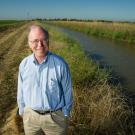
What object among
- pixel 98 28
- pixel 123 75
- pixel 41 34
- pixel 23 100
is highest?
pixel 41 34

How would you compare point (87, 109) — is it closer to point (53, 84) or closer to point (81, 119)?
point (81, 119)

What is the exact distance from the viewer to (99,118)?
562 centimetres

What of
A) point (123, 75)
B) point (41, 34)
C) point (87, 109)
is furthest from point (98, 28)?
point (41, 34)

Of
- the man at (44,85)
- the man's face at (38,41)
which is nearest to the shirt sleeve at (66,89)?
the man at (44,85)

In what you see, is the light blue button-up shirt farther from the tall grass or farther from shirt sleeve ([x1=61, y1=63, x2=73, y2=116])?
the tall grass

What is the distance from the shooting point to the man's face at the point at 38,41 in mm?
3326

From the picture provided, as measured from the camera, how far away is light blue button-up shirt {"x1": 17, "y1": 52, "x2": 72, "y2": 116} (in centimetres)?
339

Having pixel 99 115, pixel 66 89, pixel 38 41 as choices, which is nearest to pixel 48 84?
pixel 66 89

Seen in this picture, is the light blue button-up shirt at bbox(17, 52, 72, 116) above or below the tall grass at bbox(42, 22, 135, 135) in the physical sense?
above

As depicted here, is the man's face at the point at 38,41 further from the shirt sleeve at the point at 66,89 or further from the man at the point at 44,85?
the shirt sleeve at the point at 66,89

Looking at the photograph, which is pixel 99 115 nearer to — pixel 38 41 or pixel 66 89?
pixel 66 89

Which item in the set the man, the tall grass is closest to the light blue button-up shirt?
the man

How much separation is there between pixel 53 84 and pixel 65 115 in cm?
38

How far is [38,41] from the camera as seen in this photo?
333cm
